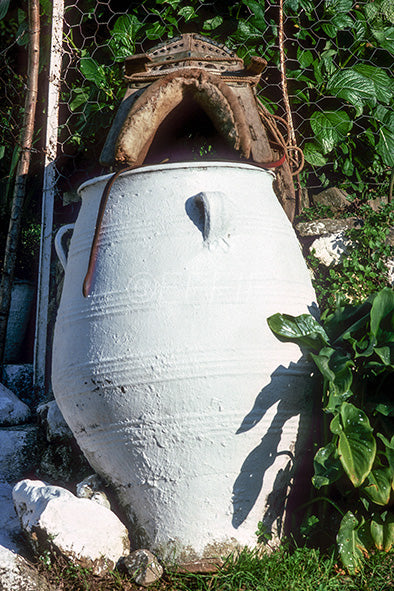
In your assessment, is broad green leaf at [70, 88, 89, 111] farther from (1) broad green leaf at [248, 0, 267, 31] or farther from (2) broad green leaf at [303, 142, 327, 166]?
(2) broad green leaf at [303, 142, 327, 166]

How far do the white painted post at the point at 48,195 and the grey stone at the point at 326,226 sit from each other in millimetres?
1323

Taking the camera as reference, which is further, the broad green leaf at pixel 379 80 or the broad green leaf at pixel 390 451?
the broad green leaf at pixel 379 80

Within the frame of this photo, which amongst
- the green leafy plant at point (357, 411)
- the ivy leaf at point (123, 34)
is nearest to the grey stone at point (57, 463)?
the green leafy plant at point (357, 411)

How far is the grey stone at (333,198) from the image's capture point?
3.38 m

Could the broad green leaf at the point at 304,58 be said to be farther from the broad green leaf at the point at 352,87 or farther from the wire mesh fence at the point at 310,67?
the broad green leaf at the point at 352,87

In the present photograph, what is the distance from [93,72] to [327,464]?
8.01ft

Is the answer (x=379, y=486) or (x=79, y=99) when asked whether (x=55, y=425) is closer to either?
(x=379, y=486)

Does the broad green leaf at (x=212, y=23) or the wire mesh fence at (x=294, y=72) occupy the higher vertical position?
the broad green leaf at (x=212, y=23)

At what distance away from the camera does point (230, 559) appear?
6.47 ft

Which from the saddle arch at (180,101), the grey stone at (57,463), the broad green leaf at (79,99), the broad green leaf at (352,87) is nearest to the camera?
the saddle arch at (180,101)

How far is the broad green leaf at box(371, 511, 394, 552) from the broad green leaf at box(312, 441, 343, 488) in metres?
0.21

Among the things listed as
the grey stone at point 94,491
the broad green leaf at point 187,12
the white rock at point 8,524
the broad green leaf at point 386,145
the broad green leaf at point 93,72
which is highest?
the broad green leaf at point 187,12

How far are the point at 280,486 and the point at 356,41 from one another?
94.8 inches

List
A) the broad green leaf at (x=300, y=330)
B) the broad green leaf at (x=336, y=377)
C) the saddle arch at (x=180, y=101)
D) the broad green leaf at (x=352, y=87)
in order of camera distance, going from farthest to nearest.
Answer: the broad green leaf at (x=352, y=87) < the saddle arch at (x=180, y=101) < the broad green leaf at (x=300, y=330) < the broad green leaf at (x=336, y=377)
